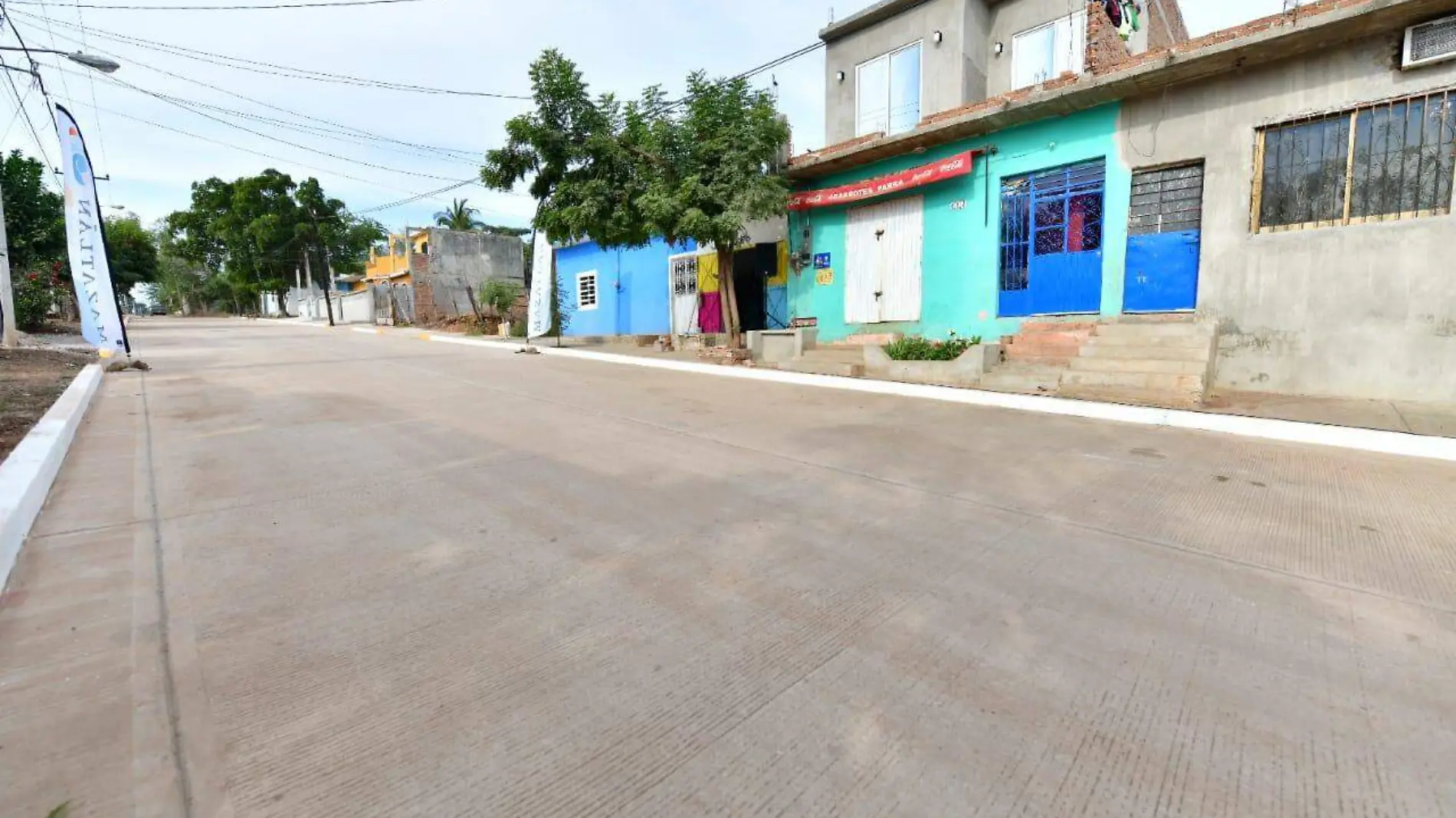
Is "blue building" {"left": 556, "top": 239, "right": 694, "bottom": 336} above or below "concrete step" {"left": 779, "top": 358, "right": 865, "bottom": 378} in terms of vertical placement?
above

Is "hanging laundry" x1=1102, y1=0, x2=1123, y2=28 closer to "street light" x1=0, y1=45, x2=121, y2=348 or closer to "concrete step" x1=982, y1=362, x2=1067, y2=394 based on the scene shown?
"concrete step" x1=982, y1=362, x2=1067, y2=394

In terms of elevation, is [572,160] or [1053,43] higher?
[1053,43]

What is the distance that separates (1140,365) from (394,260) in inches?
1821

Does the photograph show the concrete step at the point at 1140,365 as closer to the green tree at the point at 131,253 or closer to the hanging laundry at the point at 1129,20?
the hanging laundry at the point at 1129,20

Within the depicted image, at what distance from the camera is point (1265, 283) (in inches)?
313

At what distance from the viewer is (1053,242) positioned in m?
9.94

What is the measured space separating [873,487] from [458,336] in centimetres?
2159

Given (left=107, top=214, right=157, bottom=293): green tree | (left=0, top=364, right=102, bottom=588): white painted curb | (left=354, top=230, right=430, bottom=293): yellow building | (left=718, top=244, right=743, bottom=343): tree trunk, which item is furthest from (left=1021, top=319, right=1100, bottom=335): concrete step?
(left=107, top=214, right=157, bottom=293): green tree

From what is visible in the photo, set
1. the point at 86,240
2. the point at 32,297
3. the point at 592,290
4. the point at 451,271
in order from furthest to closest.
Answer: the point at 451,271 → the point at 592,290 → the point at 32,297 → the point at 86,240

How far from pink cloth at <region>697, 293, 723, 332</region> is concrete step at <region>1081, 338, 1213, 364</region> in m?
8.99

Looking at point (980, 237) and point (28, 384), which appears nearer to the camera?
point (28, 384)

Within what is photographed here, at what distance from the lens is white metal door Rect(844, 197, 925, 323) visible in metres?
11.7

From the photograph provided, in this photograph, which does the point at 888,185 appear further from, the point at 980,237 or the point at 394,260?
the point at 394,260

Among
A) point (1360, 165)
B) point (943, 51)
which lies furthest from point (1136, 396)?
point (943, 51)
